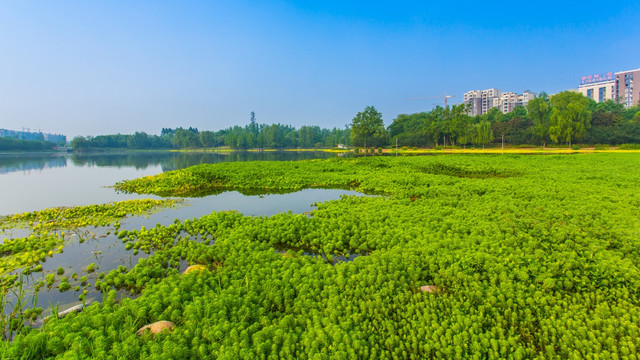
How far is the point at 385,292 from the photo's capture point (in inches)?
174

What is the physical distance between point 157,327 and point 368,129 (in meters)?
68.7

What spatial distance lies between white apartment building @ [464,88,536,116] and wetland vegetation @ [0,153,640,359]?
143m

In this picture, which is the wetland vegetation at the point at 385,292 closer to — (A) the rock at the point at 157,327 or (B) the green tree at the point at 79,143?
(A) the rock at the point at 157,327

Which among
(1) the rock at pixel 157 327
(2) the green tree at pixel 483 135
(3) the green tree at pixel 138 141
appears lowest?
(1) the rock at pixel 157 327

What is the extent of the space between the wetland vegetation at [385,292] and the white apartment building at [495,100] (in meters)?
143

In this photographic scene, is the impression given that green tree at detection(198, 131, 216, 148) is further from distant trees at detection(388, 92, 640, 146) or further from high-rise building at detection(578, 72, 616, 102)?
high-rise building at detection(578, 72, 616, 102)

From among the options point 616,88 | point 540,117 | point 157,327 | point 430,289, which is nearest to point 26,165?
point 157,327

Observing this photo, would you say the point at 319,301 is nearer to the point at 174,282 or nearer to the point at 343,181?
the point at 174,282

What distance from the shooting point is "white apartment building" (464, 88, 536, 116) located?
136000mm

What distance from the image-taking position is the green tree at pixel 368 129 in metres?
69.8

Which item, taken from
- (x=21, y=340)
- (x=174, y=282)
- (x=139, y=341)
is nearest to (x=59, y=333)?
(x=21, y=340)

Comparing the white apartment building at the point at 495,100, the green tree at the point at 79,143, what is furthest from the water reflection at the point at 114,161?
the white apartment building at the point at 495,100

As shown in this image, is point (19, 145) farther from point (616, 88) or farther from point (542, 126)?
point (616, 88)

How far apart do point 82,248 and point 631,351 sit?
1050 cm
